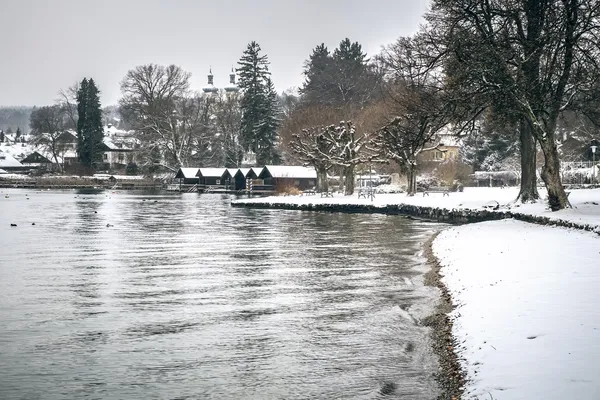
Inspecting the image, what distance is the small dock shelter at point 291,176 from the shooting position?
8738 centimetres

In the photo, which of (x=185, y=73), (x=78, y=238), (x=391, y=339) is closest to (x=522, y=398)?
(x=391, y=339)

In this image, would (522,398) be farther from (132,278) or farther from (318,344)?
(132,278)

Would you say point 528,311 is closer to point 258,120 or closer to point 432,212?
point 432,212

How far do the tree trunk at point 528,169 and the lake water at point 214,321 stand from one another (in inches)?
402

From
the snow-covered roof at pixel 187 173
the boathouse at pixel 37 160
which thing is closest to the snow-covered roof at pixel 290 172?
the snow-covered roof at pixel 187 173

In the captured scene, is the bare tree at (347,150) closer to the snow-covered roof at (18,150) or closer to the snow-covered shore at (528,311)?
the snow-covered shore at (528,311)

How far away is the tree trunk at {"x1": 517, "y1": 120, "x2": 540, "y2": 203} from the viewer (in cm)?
3594

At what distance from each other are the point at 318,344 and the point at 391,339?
1.43 m

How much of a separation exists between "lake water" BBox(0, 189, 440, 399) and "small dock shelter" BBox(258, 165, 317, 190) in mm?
58066

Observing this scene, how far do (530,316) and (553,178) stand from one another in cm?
1956

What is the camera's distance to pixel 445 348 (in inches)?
458

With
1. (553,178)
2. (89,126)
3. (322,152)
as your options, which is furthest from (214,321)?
(89,126)

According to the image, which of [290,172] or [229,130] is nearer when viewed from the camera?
[290,172]

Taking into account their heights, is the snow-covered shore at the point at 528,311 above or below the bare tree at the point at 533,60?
below
